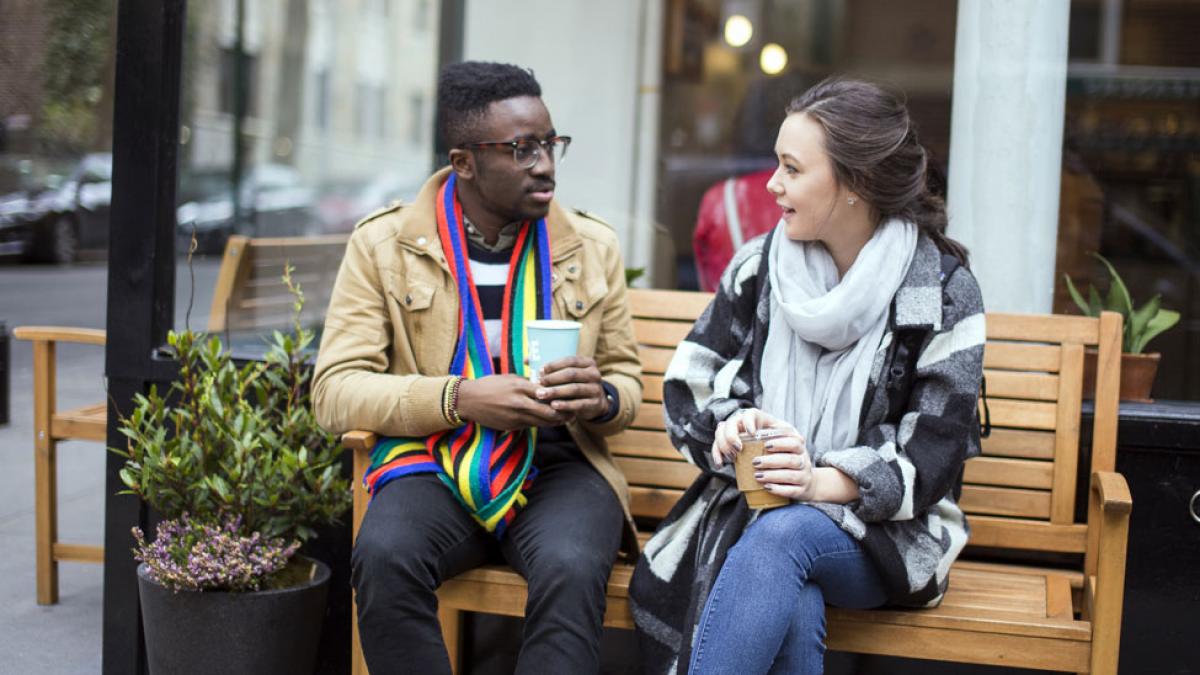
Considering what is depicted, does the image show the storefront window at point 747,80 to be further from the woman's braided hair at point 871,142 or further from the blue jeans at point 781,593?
the blue jeans at point 781,593

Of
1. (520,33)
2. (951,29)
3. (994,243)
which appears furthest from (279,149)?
(994,243)

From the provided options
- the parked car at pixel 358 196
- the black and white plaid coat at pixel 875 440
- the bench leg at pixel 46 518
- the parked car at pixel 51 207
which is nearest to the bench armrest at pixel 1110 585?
the black and white plaid coat at pixel 875 440

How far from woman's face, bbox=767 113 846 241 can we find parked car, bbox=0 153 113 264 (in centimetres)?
1340

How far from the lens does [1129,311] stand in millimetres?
3572

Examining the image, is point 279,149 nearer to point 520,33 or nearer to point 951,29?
point 520,33

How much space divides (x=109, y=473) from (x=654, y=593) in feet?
5.31

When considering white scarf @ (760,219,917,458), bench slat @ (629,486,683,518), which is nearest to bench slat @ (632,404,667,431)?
bench slat @ (629,486,683,518)

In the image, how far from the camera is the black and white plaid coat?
2.70m

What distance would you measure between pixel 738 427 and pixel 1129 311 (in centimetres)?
144

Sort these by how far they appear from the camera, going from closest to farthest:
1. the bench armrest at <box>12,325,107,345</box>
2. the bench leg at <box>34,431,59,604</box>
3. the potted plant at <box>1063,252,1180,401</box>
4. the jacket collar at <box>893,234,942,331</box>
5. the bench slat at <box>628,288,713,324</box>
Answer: the jacket collar at <box>893,234,942,331</box> < the potted plant at <box>1063,252,1180,401</box> < the bench slat at <box>628,288,713,324</box> < the bench armrest at <box>12,325,107,345</box> < the bench leg at <box>34,431,59,604</box>

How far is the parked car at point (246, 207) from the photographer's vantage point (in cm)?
402

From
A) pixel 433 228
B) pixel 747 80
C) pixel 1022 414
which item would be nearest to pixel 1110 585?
pixel 1022 414

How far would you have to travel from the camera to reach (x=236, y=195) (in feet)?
20.8

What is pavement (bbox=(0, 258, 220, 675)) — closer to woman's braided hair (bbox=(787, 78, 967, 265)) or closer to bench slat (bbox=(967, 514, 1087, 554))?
woman's braided hair (bbox=(787, 78, 967, 265))
